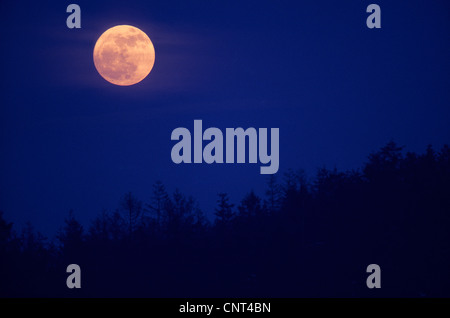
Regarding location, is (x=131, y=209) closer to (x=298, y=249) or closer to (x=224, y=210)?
(x=224, y=210)

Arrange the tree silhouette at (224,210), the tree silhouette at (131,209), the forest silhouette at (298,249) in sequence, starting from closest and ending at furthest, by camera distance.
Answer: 1. the forest silhouette at (298,249)
2. the tree silhouette at (224,210)
3. the tree silhouette at (131,209)

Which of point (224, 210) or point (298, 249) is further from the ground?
point (224, 210)

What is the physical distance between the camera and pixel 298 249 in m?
22.9

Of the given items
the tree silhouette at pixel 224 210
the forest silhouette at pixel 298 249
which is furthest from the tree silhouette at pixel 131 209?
the tree silhouette at pixel 224 210

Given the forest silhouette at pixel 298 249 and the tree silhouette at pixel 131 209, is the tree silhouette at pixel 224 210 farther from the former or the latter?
the tree silhouette at pixel 131 209

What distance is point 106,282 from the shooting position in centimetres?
2412

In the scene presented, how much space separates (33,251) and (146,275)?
32.1ft

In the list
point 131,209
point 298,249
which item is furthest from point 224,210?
point 131,209

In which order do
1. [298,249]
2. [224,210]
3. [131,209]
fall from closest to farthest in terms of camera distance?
1. [298,249]
2. [224,210]
3. [131,209]

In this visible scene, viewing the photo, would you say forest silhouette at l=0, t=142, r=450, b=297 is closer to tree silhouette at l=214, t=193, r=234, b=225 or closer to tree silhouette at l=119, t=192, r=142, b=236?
tree silhouette at l=214, t=193, r=234, b=225

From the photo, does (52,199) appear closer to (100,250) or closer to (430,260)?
(100,250)

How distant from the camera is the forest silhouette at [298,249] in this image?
69.6 feet

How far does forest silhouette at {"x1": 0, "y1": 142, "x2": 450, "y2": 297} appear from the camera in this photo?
2122 cm

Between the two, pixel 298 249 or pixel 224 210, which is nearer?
pixel 298 249
